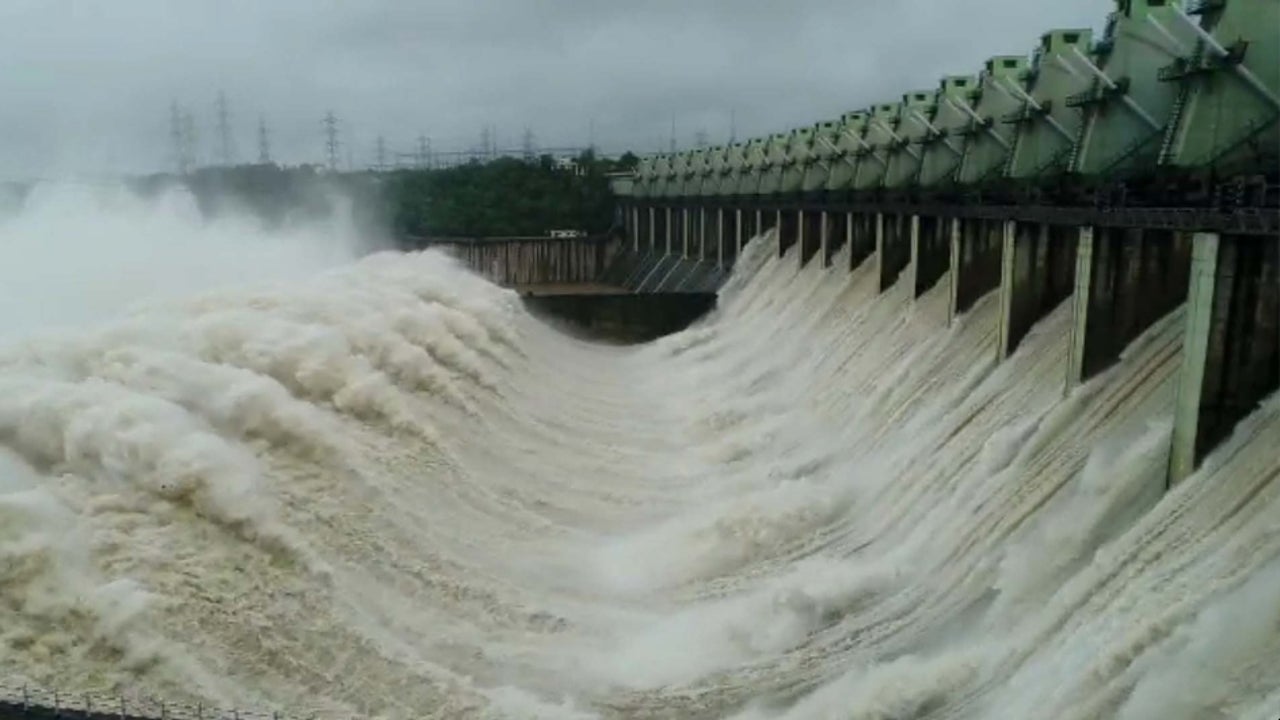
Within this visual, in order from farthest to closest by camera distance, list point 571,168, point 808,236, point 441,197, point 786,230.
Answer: point 571,168, point 441,197, point 786,230, point 808,236

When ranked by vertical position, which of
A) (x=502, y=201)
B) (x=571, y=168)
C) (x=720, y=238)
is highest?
(x=571, y=168)

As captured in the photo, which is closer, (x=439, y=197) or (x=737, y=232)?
(x=737, y=232)

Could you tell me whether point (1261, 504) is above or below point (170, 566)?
above

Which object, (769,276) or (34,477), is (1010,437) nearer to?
(34,477)

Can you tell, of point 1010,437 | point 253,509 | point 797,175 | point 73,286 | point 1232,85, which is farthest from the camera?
point 797,175

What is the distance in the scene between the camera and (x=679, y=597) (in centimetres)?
1271

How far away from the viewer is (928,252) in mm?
20672

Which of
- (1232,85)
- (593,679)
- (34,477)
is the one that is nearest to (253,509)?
(34,477)

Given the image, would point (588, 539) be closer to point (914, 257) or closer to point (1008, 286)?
point (1008, 286)

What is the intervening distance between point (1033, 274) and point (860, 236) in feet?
33.5

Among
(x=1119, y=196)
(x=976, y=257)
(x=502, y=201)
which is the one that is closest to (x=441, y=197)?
(x=502, y=201)

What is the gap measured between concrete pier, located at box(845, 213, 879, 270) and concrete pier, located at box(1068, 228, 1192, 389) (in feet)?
40.1

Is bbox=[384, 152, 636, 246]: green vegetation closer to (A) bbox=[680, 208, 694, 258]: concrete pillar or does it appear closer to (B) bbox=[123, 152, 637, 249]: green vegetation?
(B) bbox=[123, 152, 637, 249]: green vegetation

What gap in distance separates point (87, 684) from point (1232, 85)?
1175cm
